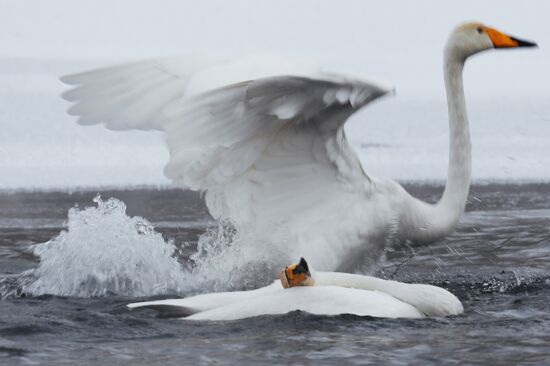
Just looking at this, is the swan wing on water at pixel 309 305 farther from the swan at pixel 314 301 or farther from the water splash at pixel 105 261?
the water splash at pixel 105 261

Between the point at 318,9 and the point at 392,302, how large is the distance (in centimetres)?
3138

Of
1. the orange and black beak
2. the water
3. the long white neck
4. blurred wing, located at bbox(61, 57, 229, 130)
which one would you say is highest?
the orange and black beak

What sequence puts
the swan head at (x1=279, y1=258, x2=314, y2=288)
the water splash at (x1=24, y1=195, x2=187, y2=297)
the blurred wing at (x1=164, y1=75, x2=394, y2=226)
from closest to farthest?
the swan head at (x1=279, y1=258, x2=314, y2=288) → the blurred wing at (x1=164, y1=75, x2=394, y2=226) → the water splash at (x1=24, y1=195, x2=187, y2=297)

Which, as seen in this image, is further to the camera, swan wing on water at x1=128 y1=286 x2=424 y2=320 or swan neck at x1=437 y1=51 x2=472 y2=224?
swan neck at x1=437 y1=51 x2=472 y2=224

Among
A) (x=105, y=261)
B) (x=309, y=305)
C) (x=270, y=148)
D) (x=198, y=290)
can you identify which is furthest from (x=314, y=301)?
(x=105, y=261)

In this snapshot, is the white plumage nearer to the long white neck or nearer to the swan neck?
the long white neck

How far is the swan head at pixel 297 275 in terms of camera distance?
262 inches

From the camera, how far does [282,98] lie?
7.06 m

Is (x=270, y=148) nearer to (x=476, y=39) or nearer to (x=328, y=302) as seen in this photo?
(x=328, y=302)

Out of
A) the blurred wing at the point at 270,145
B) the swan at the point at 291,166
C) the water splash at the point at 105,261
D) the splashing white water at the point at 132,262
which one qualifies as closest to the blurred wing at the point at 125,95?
the swan at the point at 291,166

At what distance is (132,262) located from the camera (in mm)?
8195

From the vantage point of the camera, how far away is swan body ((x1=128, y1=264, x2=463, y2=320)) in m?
6.70

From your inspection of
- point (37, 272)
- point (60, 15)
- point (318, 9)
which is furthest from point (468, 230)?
point (318, 9)

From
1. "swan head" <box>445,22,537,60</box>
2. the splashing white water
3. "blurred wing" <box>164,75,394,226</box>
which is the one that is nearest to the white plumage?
the splashing white water
